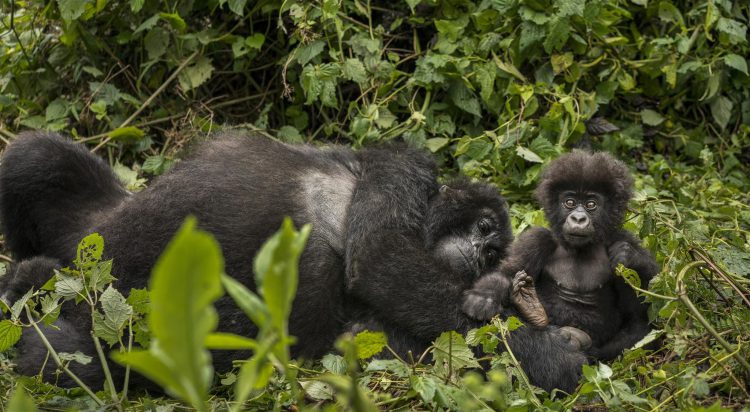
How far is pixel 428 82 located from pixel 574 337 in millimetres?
1925

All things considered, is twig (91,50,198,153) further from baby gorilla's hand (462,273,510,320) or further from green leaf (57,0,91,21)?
baby gorilla's hand (462,273,510,320)

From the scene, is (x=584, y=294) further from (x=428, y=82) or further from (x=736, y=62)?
(x=736, y=62)

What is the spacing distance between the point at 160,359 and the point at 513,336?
→ 2.35 m

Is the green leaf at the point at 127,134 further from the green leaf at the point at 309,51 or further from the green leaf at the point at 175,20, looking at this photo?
the green leaf at the point at 309,51

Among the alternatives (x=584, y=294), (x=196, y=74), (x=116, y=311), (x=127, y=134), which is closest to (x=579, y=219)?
(x=584, y=294)

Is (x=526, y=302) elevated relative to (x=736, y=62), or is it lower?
elevated

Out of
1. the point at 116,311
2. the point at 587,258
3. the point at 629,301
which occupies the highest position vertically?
the point at 116,311

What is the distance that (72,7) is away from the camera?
16.1 feet

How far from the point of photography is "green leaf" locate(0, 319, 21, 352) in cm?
288

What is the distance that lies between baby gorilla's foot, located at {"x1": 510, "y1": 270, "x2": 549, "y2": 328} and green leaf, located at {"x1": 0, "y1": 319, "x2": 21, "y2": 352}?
181cm

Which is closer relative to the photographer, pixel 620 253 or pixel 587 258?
pixel 620 253

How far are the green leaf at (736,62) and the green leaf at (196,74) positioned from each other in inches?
120

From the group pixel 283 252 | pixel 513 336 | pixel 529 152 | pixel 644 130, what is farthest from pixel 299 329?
pixel 644 130

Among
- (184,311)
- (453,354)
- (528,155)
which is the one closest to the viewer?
(184,311)
